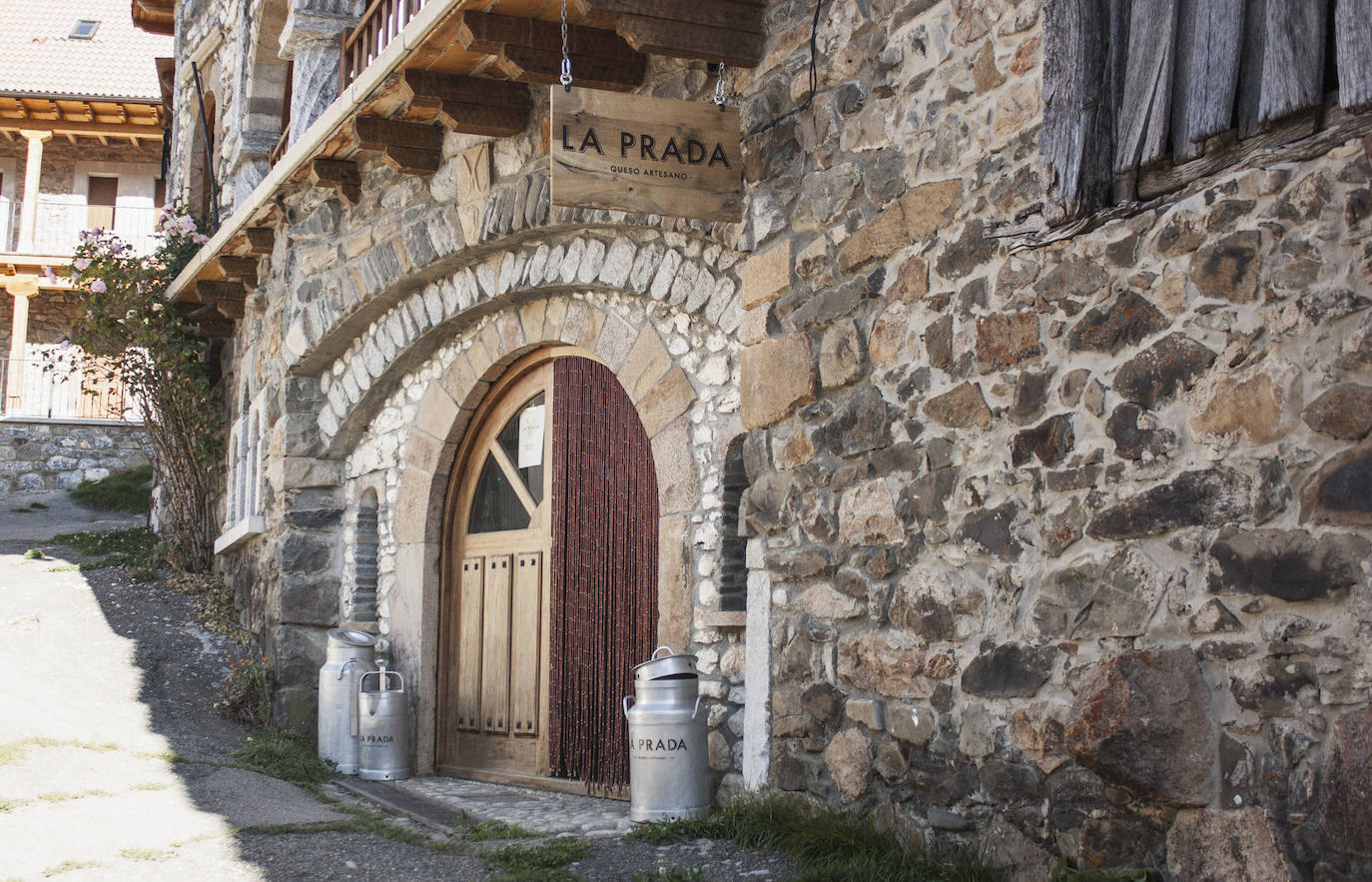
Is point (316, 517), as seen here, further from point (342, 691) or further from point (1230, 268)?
point (1230, 268)

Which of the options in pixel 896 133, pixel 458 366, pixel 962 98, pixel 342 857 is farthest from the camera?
pixel 458 366

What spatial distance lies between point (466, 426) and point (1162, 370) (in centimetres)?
423

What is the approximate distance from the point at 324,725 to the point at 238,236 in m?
3.29

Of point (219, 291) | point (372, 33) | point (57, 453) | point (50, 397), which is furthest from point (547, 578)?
point (50, 397)

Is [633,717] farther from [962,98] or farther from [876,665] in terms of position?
[962,98]

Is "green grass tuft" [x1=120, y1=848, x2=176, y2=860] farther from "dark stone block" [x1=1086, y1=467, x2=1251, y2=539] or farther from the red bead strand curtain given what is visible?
"dark stone block" [x1=1086, y1=467, x2=1251, y2=539]

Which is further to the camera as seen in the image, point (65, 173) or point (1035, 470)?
point (65, 173)

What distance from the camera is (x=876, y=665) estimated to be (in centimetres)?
355

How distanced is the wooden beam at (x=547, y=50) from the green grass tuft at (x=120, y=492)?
1134cm

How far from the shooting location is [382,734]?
239 inches

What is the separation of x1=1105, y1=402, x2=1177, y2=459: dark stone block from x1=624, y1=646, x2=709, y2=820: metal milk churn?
6.25 feet

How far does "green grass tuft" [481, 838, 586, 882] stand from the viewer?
359 cm

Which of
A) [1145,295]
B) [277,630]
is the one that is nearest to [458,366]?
[277,630]

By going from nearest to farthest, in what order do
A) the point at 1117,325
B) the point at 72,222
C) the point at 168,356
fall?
1. the point at 1117,325
2. the point at 168,356
3. the point at 72,222
